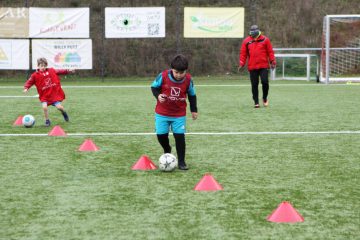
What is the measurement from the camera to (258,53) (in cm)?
1587

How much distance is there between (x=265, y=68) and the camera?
16.0 meters

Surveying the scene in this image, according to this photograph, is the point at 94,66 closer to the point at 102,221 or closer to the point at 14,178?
the point at 14,178

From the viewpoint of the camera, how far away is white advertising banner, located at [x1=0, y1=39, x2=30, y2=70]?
83.0 ft

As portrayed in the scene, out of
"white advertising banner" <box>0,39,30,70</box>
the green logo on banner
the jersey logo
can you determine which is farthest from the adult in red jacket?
"white advertising banner" <box>0,39,30,70</box>

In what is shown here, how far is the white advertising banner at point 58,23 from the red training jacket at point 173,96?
17792mm

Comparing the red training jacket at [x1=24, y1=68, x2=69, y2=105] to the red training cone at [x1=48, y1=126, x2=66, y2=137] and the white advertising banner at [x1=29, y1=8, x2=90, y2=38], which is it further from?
the white advertising banner at [x1=29, y1=8, x2=90, y2=38]

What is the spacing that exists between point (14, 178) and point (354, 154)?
4.21 metres

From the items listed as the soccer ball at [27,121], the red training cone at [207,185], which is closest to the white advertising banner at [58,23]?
the soccer ball at [27,121]

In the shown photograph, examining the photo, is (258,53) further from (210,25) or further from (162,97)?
(210,25)

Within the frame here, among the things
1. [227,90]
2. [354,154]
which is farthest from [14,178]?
[227,90]

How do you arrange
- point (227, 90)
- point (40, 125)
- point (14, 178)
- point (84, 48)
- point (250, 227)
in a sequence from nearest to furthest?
point (250, 227) < point (14, 178) < point (40, 125) < point (227, 90) < point (84, 48)

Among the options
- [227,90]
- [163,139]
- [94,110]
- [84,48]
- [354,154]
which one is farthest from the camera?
[84,48]

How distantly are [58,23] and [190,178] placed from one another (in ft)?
62.1

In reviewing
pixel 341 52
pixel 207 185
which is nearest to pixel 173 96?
pixel 207 185
